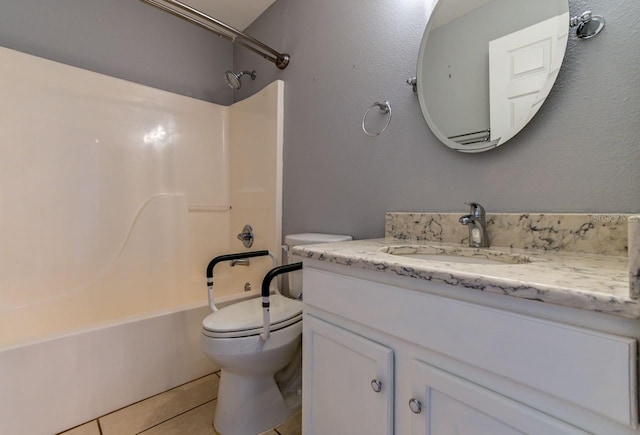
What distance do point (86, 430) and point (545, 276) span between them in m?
1.78

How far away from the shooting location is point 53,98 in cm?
165

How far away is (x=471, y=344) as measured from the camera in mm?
552

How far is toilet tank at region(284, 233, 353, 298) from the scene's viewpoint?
1.40 m

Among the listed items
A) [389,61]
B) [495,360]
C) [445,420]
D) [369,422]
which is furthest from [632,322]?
[389,61]

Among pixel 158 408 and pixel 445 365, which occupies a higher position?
pixel 445 365

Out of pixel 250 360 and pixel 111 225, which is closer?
pixel 250 360

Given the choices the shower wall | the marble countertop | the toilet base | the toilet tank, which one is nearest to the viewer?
the marble countertop

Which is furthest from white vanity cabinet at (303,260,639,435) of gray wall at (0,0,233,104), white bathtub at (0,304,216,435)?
gray wall at (0,0,233,104)

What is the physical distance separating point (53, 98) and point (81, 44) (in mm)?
414

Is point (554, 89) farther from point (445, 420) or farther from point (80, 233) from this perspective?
point (80, 233)

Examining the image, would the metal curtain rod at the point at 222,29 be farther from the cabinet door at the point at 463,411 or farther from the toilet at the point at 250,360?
the cabinet door at the point at 463,411

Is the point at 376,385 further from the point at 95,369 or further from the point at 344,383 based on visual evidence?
the point at 95,369

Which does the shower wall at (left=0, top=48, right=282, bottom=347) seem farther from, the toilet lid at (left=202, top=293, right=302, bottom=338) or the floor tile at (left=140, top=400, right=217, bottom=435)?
the floor tile at (left=140, top=400, right=217, bottom=435)

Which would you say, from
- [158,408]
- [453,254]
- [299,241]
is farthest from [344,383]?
[158,408]
